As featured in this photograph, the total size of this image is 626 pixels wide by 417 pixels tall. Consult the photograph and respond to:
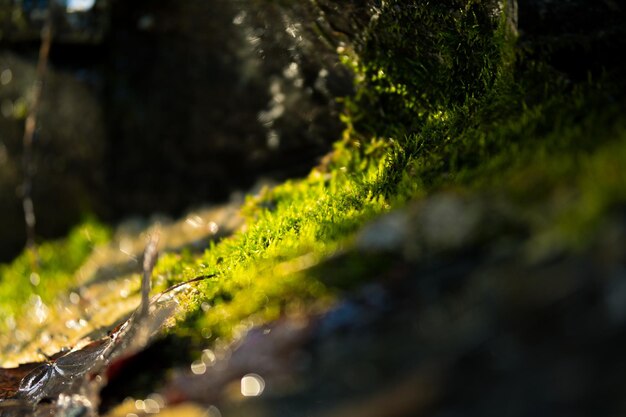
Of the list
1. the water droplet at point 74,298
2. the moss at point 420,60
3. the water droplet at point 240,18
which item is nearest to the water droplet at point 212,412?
the moss at point 420,60

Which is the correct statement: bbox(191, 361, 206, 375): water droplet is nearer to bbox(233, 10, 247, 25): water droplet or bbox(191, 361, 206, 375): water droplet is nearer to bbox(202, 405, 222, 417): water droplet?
bbox(202, 405, 222, 417): water droplet

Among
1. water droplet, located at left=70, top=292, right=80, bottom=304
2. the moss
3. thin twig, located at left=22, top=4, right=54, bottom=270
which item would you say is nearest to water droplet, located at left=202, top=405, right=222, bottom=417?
the moss

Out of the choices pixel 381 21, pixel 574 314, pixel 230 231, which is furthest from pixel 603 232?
pixel 230 231

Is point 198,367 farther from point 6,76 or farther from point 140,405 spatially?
point 6,76

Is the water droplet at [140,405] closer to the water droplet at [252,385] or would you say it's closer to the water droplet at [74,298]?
the water droplet at [252,385]

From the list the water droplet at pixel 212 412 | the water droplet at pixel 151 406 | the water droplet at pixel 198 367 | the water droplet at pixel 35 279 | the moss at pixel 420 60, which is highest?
the moss at pixel 420 60

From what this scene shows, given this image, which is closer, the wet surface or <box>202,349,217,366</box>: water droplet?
<box>202,349,217,366</box>: water droplet
